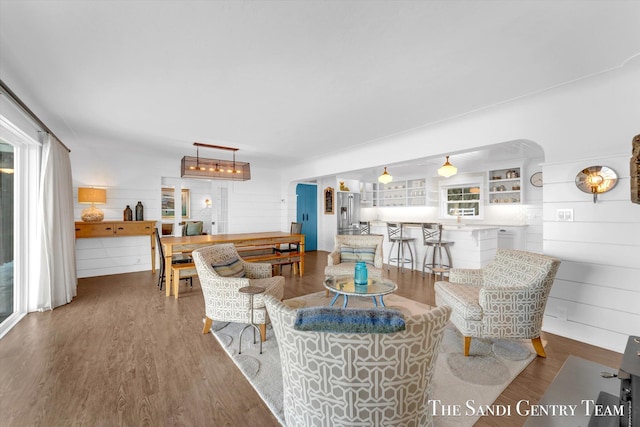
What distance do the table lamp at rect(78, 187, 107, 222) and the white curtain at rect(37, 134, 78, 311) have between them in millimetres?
901

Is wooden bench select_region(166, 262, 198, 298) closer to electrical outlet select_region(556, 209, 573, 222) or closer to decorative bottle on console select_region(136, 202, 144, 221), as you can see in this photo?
decorative bottle on console select_region(136, 202, 144, 221)

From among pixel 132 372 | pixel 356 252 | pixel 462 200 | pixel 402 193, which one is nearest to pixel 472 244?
pixel 356 252

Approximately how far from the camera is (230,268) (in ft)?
10.3

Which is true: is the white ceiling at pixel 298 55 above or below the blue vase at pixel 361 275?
above

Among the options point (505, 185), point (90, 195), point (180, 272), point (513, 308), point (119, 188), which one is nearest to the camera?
point (513, 308)

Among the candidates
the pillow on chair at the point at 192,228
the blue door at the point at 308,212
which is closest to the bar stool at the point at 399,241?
the blue door at the point at 308,212

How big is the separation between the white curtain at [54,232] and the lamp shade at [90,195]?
898mm

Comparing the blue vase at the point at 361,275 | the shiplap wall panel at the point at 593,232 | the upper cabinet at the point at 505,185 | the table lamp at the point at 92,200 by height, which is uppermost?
the upper cabinet at the point at 505,185

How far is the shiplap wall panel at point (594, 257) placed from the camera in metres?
2.47

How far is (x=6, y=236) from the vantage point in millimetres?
3158

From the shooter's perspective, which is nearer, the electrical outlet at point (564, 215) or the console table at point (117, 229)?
the electrical outlet at point (564, 215)

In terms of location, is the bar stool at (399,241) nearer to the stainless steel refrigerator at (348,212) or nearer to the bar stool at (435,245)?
the bar stool at (435,245)

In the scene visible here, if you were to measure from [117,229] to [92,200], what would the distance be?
26.4 inches

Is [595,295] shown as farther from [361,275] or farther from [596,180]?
[361,275]
